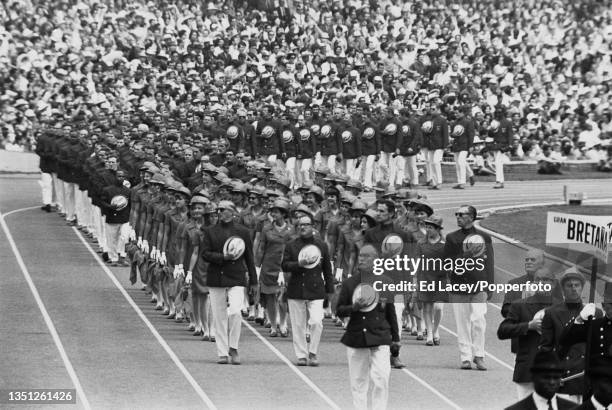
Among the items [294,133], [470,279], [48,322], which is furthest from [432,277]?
[294,133]

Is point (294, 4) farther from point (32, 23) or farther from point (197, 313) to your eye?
point (197, 313)

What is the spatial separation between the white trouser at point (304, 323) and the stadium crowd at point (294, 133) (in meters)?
0.02

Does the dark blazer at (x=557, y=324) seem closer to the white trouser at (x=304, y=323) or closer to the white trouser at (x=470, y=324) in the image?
the white trouser at (x=470, y=324)

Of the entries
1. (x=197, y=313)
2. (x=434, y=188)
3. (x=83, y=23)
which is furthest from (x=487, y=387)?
(x=83, y=23)

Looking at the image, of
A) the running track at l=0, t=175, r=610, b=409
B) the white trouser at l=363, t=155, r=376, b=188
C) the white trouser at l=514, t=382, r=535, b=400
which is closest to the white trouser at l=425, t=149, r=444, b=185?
the white trouser at l=363, t=155, r=376, b=188

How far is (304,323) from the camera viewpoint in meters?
21.0

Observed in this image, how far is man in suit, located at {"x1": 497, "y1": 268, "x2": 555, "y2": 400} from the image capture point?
50.6 ft

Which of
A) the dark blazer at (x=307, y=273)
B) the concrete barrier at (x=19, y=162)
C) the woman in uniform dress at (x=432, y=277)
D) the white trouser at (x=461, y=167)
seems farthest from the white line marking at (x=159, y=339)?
the concrete barrier at (x=19, y=162)

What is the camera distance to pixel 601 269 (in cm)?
1464

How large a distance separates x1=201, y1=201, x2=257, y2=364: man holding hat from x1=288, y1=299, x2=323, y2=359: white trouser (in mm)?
611

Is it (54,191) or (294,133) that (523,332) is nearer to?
(294,133)

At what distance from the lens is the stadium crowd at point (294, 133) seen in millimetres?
20859

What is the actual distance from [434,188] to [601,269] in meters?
25.1

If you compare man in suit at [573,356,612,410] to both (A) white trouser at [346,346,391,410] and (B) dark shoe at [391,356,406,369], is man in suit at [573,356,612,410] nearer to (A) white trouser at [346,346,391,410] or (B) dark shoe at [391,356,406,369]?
(A) white trouser at [346,346,391,410]
